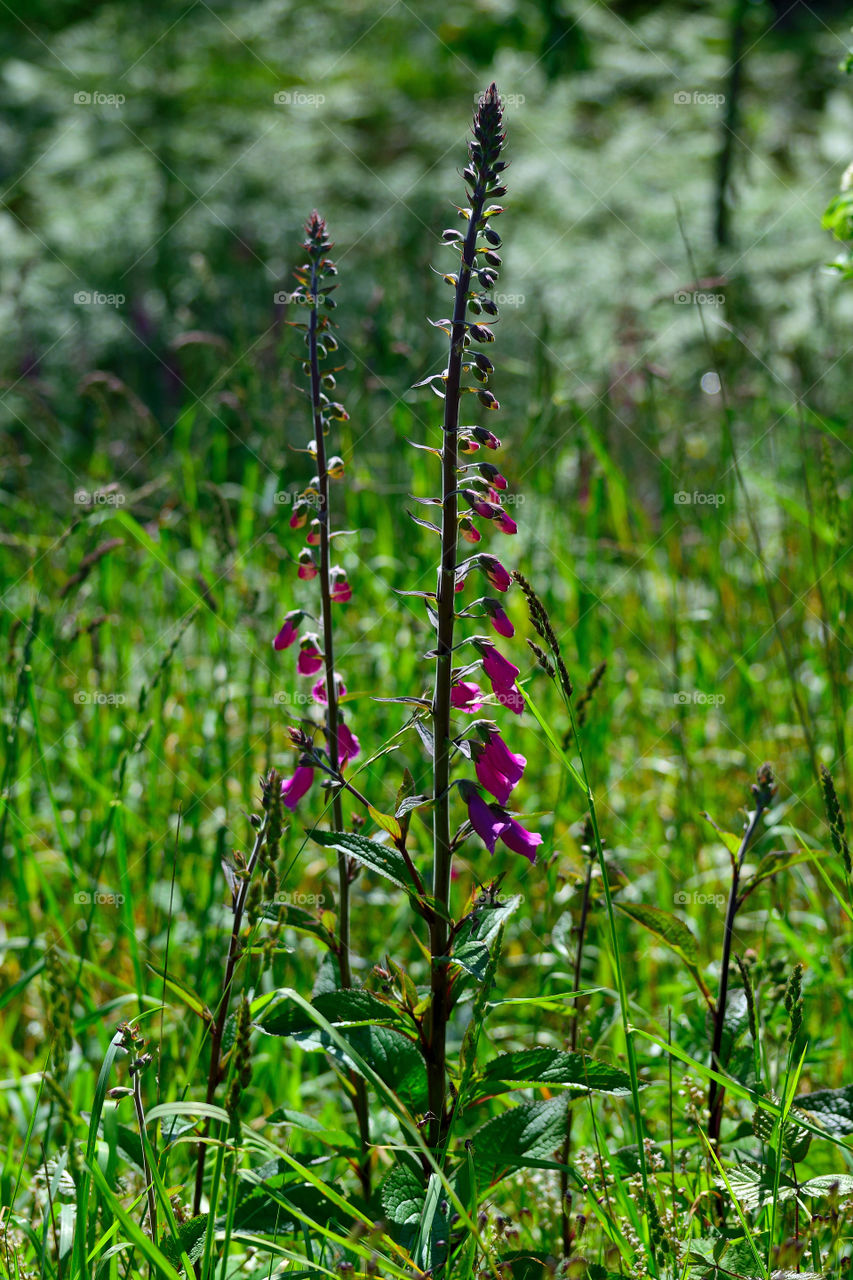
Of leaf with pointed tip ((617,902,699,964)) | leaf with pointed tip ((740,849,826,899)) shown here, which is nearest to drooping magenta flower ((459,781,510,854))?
leaf with pointed tip ((617,902,699,964))

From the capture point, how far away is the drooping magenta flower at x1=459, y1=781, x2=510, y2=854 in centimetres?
126

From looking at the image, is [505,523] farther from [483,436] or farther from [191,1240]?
[191,1240]

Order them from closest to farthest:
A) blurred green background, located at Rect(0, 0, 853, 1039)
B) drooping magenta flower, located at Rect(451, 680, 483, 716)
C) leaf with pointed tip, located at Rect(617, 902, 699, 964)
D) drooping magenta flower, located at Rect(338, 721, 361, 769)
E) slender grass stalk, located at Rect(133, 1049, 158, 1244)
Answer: slender grass stalk, located at Rect(133, 1049, 158, 1244), drooping magenta flower, located at Rect(451, 680, 483, 716), leaf with pointed tip, located at Rect(617, 902, 699, 964), drooping magenta flower, located at Rect(338, 721, 361, 769), blurred green background, located at Rect(0, 0, 853, 1039)

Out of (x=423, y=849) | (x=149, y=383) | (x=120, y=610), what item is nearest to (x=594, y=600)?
(x=423, y=849)

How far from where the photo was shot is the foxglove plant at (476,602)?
1257mm

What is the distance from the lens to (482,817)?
4.17 ft

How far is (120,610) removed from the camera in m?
3.53

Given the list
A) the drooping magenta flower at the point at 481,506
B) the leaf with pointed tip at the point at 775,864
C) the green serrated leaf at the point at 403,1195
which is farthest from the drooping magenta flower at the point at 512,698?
the green serrated leaf at the point at 403,1195

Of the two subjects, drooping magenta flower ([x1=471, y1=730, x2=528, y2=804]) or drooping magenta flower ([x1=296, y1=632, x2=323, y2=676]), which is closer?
drooping magenta flower ([x1=471, y1=730, x2=528, y2=804])

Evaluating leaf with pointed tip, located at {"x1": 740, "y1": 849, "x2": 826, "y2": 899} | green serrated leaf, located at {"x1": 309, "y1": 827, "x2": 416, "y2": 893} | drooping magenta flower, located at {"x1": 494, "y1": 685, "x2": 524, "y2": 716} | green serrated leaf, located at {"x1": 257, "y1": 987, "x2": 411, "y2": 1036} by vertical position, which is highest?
drooping magenta flower, located at {"x1": 494, "y1": 685, "x2": 524, "y2": 716}

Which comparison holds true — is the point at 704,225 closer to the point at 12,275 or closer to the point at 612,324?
the point at 612,324

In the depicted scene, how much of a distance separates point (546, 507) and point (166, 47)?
5.44 meters

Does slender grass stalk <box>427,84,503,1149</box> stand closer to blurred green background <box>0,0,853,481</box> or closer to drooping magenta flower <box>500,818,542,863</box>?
drooping magenta flower <box>500,818,542,863</box>

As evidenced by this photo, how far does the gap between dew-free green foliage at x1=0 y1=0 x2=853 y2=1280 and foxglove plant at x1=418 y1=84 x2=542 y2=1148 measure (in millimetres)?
43
